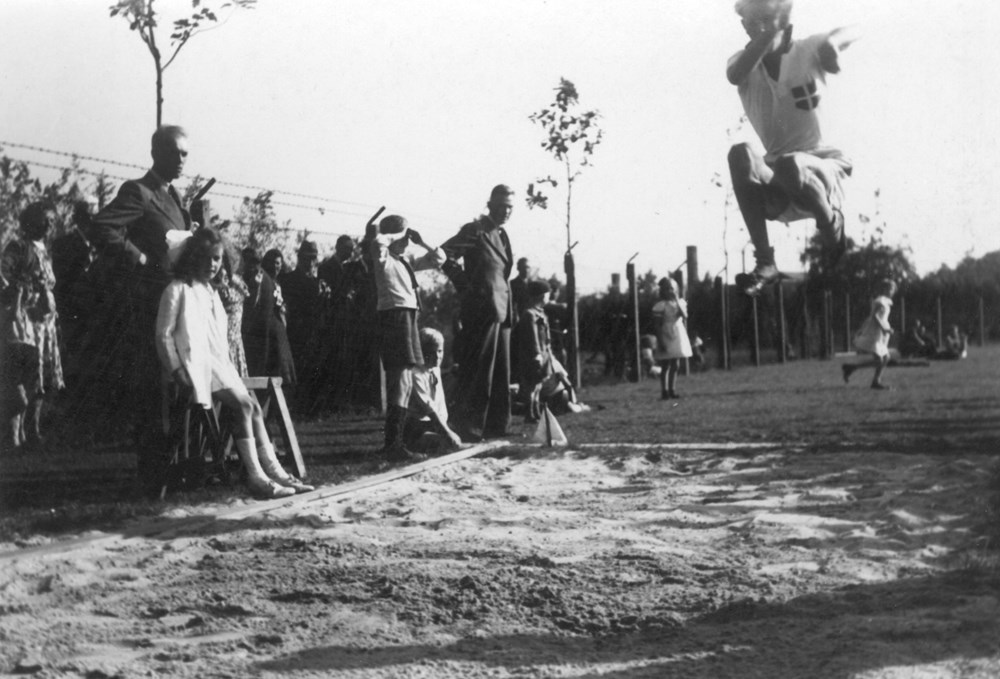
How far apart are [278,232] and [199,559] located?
15.8ft

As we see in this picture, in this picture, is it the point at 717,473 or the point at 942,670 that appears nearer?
the point at 942,670

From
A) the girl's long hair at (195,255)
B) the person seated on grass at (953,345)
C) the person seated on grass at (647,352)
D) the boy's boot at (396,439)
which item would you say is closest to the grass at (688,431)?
the boy's boot at (396,439)

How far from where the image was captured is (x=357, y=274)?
920 cm

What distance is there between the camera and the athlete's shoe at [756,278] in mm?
3264

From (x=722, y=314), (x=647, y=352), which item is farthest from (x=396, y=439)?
(x=647, y=352)

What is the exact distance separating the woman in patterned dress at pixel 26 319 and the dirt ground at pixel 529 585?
215 cm

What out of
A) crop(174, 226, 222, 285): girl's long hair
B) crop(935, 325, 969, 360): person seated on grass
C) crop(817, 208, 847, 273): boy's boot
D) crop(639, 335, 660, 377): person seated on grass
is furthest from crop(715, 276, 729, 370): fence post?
crop(817, 208, 847, 273): boy's boot

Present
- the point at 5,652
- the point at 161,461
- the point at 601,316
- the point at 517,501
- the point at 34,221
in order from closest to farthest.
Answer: the point at 5,652, the point at 161,461, the point at 517,501, the point at 34,221, the point at 601,316

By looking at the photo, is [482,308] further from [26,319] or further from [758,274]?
[758,274]

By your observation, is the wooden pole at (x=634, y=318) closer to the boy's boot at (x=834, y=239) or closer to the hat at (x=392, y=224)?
the hat at (x=392, y=224)

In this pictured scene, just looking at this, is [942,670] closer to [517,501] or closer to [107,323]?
[517,501]

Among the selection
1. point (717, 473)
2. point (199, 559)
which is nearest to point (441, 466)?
point (717, 473)

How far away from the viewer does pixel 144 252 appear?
5.56m

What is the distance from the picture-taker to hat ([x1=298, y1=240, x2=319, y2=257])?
806cm
